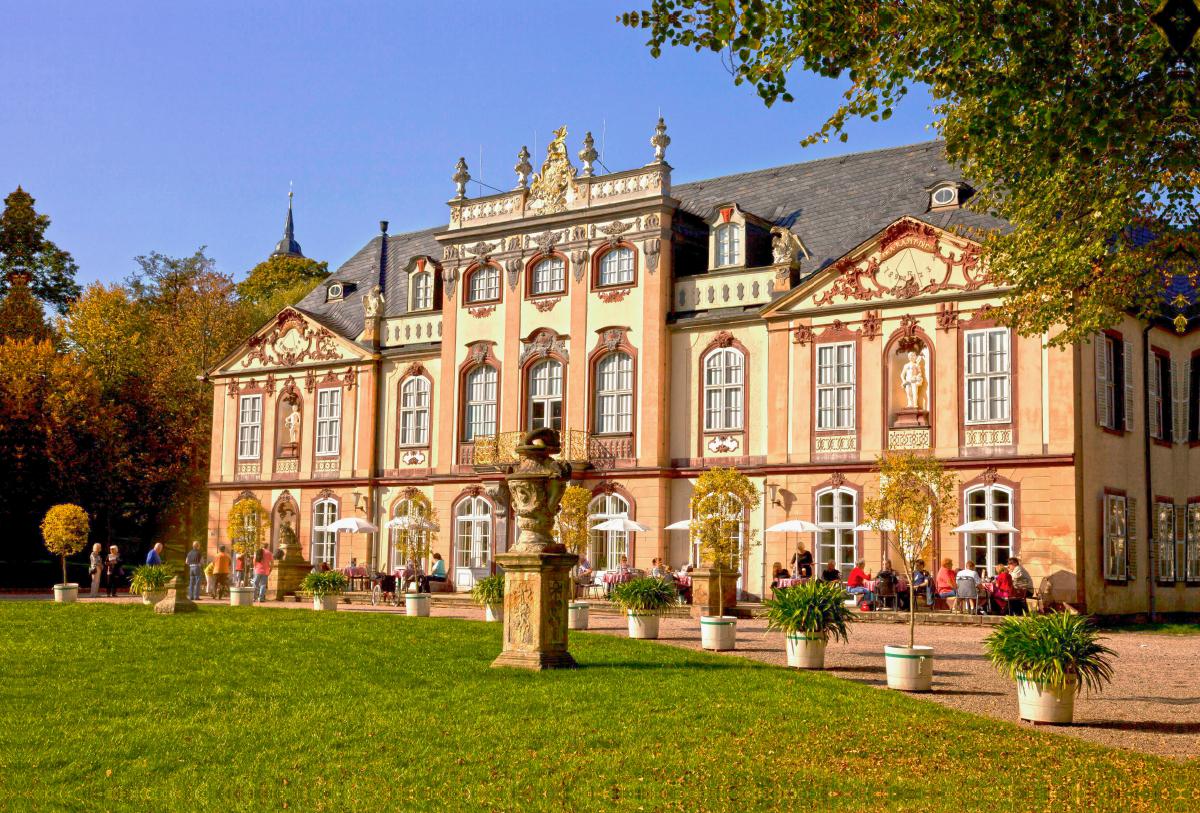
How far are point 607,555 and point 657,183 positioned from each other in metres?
9.70

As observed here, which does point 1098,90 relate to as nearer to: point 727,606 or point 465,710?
point 465,710

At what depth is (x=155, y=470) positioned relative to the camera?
158ft

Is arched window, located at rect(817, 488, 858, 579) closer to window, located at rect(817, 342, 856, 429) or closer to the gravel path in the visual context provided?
window, located at rect(817, 342, 856, 429)

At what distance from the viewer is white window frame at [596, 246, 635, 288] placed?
33094 mm

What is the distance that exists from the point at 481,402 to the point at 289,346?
316 inches

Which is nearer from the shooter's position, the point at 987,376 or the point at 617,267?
the point at 987,376

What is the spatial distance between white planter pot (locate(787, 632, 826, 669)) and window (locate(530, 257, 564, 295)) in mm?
19726

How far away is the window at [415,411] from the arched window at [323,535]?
130 inches

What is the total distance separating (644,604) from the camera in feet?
65.0

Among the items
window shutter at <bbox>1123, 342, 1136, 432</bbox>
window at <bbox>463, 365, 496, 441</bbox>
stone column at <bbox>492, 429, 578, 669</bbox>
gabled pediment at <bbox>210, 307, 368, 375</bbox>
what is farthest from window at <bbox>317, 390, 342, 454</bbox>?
stone column at <bbox>492, 429, 578, 669</bbox>

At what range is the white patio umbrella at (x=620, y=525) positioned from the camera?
3093cm

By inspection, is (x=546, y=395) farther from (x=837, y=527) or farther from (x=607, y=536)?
(x=837, y=527)

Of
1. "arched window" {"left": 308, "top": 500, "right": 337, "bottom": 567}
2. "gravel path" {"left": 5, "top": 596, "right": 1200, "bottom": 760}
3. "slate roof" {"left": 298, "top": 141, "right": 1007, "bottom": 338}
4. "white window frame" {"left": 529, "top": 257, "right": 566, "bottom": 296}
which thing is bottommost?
"gravel path" {"left": 5, "top": 596, "right": 1200, "bottom": 760}

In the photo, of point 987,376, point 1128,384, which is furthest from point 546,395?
point 1128,384
